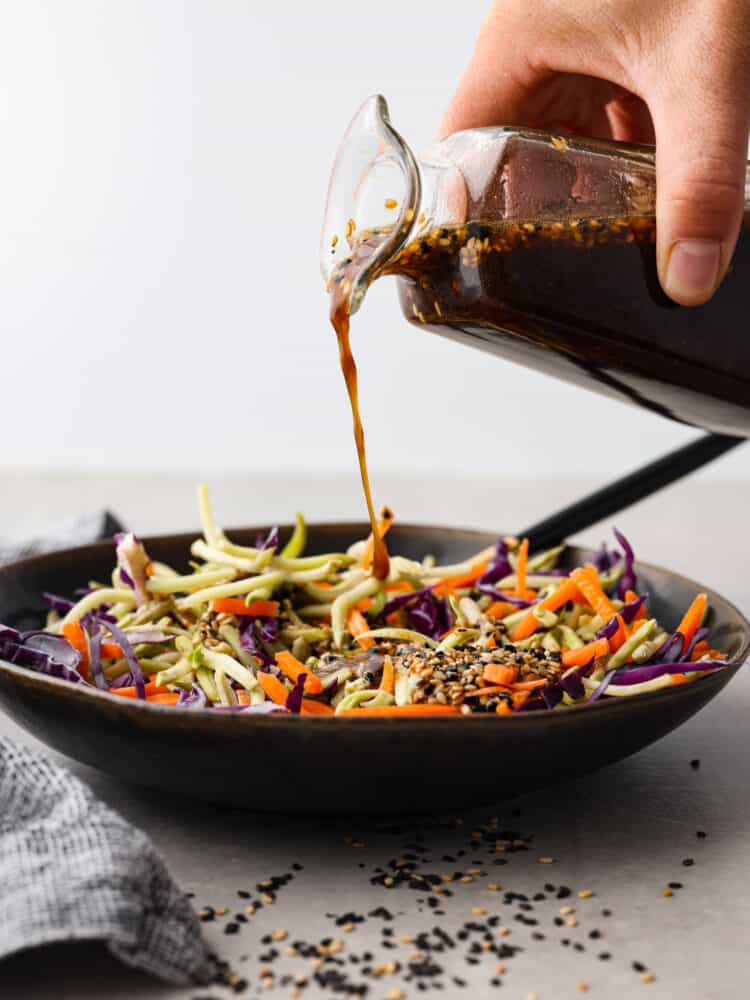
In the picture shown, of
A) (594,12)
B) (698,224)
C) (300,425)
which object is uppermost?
(594,12)

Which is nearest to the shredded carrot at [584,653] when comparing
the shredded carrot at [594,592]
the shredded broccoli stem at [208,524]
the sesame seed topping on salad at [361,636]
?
the sesame seed topping on salad at [361,636]

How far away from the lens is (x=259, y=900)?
55.1 inches

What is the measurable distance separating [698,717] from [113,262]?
147 inches

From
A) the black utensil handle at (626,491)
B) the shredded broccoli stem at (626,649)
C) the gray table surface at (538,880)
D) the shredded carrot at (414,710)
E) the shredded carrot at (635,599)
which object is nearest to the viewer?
the gray table surface at (538,880)

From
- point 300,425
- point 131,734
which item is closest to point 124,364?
point 300,425

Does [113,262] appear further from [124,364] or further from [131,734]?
[131,734]

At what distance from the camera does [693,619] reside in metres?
1.96

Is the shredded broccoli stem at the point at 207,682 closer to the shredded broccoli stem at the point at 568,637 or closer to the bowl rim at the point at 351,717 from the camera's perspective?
the bowl rim at the point at 351,717

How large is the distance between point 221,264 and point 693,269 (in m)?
3.65

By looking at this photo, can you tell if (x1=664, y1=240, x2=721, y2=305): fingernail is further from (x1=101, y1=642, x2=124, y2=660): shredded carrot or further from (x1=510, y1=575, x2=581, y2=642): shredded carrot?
(x1=101, y1=642, x2=124, y2=660): shredded carrot

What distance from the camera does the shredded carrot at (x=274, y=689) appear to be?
1.66m

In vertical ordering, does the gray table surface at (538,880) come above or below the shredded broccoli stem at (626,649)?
below

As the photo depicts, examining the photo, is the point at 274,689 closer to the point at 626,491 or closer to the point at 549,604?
the point at 549,604

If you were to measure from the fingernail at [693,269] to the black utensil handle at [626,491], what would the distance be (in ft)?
2.29
